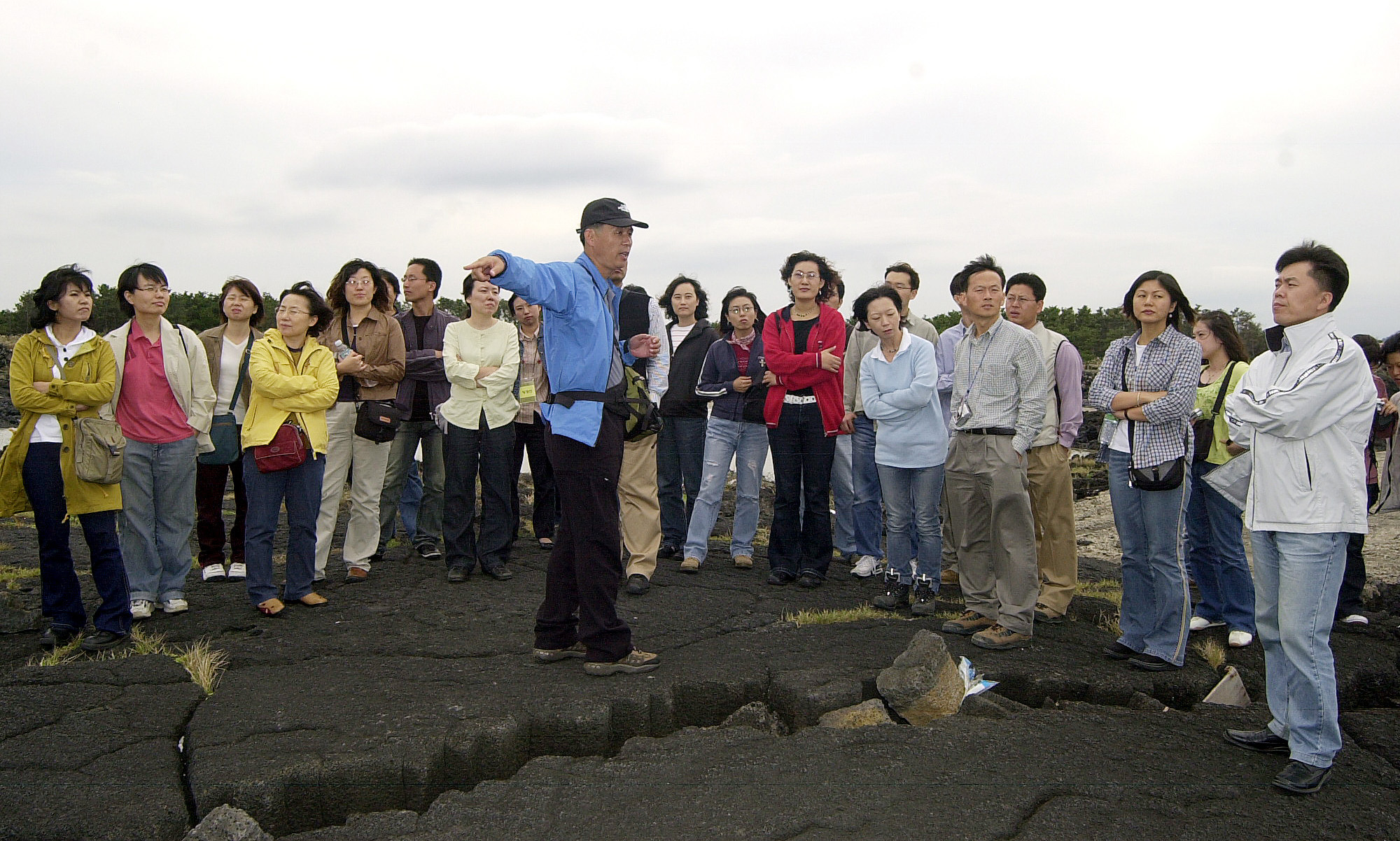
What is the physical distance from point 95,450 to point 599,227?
313 centimetres

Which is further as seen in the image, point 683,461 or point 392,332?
point 683,461

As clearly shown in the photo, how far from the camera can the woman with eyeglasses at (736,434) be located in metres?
7.28

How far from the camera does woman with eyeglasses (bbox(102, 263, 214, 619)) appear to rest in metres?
5.61

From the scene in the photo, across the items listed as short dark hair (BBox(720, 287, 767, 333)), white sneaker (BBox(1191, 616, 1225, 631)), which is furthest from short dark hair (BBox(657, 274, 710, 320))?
white sneaker (BBox(1191, 616, 1225, 631))

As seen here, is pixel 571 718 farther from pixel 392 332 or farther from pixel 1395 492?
pixel 1395 492

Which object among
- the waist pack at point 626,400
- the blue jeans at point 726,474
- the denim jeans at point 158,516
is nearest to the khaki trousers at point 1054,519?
the blue jeans at point 726,474

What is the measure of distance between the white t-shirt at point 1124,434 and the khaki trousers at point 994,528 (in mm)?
509

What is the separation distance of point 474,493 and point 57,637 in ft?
8.45

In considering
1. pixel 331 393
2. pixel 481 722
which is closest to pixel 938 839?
pixel 481 722

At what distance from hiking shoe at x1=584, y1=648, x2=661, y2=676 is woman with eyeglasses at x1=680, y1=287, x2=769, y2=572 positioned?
254cm

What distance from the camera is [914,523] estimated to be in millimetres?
6375

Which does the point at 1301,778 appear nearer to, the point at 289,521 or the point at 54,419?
the point at 289,521

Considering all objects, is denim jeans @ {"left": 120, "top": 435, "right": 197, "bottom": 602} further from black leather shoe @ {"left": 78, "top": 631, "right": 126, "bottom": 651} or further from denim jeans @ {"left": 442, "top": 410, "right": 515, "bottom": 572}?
denim jeans @ {"left": 442, "top": 410, "right": 515, "bottom": 572}

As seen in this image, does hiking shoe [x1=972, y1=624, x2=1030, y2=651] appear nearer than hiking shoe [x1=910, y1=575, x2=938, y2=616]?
Yes
